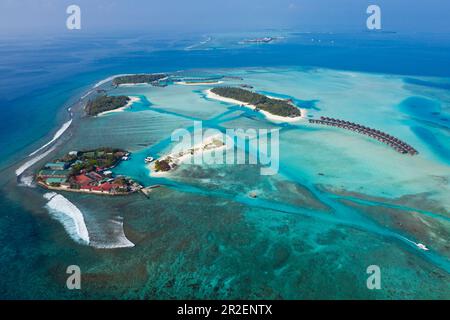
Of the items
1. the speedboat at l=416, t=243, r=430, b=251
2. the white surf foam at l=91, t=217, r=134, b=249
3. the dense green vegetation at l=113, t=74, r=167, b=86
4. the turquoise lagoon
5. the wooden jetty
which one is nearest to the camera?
the turquoise lagoon

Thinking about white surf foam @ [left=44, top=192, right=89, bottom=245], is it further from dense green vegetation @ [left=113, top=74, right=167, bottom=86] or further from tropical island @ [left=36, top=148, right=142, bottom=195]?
dense green vegetation @ [left=113, top=74, right=167, bottom=86]

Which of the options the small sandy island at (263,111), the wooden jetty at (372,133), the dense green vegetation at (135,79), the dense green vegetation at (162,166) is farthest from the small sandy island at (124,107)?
the wooden jetty at (372,133)

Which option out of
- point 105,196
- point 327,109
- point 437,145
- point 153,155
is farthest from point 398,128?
point 105,196

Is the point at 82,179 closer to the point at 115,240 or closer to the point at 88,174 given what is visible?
the point at 88,174

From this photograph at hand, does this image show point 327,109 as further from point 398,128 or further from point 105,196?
point 105,196

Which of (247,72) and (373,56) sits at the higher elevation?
(373,56)

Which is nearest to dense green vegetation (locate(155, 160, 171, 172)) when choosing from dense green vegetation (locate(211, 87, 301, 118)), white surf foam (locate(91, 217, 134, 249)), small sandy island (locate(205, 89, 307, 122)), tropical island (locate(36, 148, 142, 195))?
tropical island (locate(36, 148, 142, 195))
